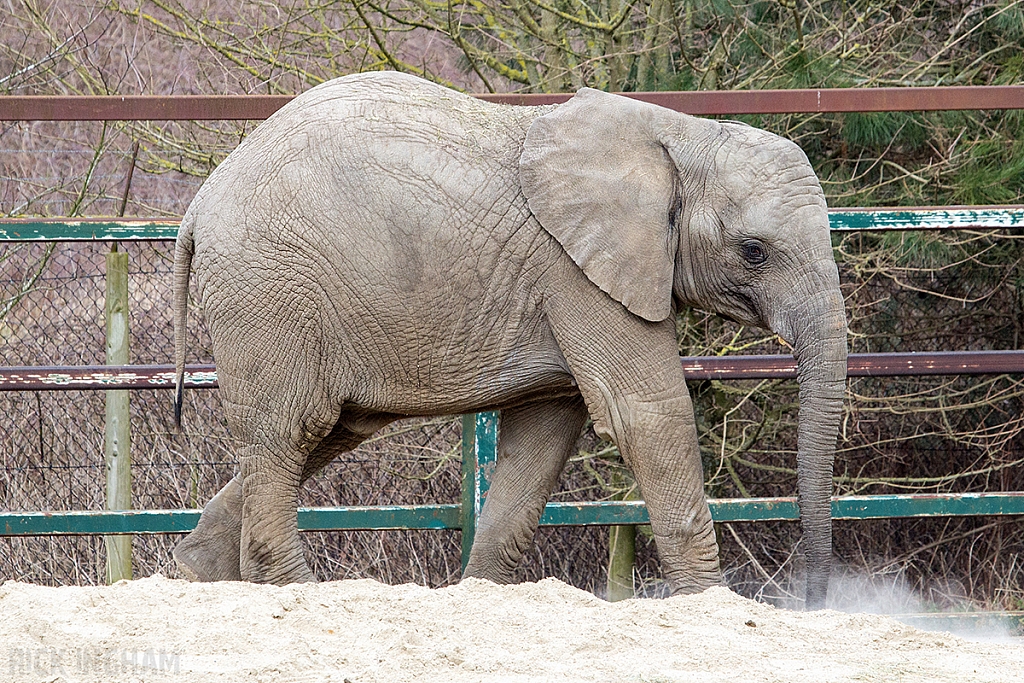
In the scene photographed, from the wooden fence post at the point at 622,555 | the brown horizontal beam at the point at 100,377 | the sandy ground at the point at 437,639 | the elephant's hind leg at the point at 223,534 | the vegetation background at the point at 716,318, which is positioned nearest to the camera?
the sandy ground at the point at 437,639

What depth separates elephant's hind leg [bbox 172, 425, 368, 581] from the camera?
185 inches

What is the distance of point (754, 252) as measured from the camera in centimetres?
407

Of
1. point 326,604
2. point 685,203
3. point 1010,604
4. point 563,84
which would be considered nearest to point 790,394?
point 1010,604

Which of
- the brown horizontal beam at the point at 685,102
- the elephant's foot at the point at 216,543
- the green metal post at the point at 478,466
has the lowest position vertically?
the elephant's foot at the point at 216,543

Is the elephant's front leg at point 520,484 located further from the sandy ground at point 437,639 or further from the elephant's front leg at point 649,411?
the sandy ground at point 437,639

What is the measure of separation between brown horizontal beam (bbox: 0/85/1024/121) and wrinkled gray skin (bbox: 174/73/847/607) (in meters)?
0.74

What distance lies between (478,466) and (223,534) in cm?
100

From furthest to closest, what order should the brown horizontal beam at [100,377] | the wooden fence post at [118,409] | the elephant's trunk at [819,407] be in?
the wooden fence post at [118,409]
the brown horizontal beam at [100,377]
the elephant's trunk at [819,407]

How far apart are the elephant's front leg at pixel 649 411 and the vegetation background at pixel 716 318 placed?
9.71ft

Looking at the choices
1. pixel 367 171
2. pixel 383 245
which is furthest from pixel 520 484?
pixel 367 171

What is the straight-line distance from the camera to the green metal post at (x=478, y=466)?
500 centimetres

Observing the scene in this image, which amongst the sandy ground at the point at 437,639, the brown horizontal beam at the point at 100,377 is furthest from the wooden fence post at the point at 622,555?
the sandy ground at the point at 437,639

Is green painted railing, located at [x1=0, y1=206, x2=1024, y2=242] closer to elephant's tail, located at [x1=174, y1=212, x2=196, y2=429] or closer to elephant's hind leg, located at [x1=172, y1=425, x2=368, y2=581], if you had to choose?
elephant's tail, located at [x1=174, y1=212, x2=196, y2=429]

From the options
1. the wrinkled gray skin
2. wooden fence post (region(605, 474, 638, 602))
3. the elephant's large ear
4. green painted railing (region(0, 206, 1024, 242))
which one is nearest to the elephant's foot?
the wrinkled gray skin
